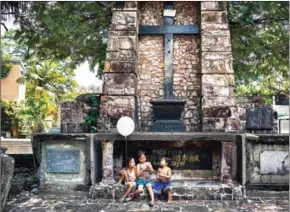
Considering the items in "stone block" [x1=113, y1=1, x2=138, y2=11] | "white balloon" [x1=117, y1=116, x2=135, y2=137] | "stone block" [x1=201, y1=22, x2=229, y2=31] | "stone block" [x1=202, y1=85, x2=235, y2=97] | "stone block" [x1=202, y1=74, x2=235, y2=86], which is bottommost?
"white balloon" [x1=117, y1=116, x2=135, y2=137]

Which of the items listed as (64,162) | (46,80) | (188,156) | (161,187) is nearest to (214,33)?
(188,156)

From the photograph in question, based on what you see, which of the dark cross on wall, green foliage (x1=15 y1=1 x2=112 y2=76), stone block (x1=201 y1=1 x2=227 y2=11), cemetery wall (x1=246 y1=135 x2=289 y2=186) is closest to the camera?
cemetery wall (x1=246 y1=135 x2=289 y2=186)

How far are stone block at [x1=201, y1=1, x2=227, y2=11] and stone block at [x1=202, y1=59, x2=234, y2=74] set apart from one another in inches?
57.7

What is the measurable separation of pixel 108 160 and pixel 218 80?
318 centimetres

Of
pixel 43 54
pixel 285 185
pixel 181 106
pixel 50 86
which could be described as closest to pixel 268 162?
pixel 285 185

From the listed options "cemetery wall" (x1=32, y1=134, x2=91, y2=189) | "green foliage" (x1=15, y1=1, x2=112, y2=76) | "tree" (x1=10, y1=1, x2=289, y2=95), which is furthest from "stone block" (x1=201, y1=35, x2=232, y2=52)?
"green foliage" (x1=15, y1=1, x2=112, y2=76)

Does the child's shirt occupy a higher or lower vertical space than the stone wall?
lower

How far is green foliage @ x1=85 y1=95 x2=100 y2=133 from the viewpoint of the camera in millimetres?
9295

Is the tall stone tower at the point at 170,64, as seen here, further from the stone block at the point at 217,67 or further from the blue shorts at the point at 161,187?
the blue shorts at the point at 161,187

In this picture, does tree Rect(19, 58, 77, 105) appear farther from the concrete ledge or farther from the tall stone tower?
the concrete ledge

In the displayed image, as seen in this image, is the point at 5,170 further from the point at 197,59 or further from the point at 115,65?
the point at 197,59

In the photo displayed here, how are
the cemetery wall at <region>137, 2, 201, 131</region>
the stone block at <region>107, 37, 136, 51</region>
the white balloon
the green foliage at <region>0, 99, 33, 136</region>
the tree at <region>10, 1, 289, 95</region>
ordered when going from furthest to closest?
1. the green foliage at <region>0, 99, 33, 136</region>
2. the tree at <region>10, 1, 289, 95</region>
3. the cemetery wall at <region>137, 2, 201, 131</region>
4. the stone block at <region>107, 37, 136, 51</region>
5. the white balloon

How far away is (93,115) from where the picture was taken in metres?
9.34

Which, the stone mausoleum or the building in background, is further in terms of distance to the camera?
the building in background
